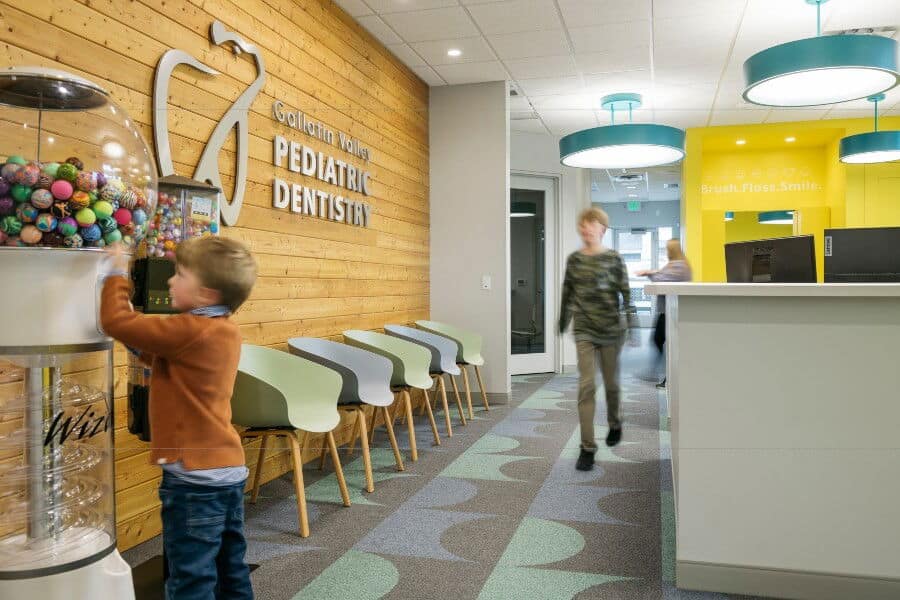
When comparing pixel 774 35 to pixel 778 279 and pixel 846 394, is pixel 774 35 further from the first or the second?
pixel 846 394

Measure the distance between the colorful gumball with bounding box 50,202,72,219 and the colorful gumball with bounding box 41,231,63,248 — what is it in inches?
1.8

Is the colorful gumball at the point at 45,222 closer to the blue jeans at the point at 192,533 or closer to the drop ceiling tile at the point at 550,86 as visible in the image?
the blue jeans at the point at 192,533

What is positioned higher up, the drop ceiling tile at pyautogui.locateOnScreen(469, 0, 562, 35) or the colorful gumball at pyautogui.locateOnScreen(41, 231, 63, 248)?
the drop ceiling tile at pyautogui.locateOnScreen(469, 0, 562, 35)

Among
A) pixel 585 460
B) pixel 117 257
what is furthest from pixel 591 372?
pixel 117 257

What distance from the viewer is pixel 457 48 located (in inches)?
231

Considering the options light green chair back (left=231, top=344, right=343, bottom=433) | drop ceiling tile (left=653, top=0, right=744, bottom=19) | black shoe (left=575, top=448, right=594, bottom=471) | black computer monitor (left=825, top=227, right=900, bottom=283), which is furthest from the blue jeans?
drop ceiling tile (left=653, top=0, right=744, bottom=19)

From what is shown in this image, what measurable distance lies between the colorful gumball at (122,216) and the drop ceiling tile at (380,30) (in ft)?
12.5

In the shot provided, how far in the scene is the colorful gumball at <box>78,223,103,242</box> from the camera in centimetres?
175

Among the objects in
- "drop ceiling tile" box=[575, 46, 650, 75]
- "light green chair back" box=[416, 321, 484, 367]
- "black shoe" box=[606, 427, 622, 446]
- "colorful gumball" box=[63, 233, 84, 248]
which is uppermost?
"drop ceiling tile" box=[575, 46, 650, 75]

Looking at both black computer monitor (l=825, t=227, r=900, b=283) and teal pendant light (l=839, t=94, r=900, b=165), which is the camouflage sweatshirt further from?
teal pendant light (l=839, t=94, r=900, b=165)

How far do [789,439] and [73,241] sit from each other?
236 centimetres

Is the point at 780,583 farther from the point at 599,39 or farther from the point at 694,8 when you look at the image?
the point at 599,39

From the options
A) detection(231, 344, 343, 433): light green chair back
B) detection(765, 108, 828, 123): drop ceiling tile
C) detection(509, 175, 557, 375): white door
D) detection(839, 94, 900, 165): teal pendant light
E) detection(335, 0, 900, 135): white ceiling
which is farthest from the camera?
detection(509, 175, 557, 375): white door

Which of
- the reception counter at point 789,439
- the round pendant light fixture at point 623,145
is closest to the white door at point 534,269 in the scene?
the round pendant light fixture at point 623,145
